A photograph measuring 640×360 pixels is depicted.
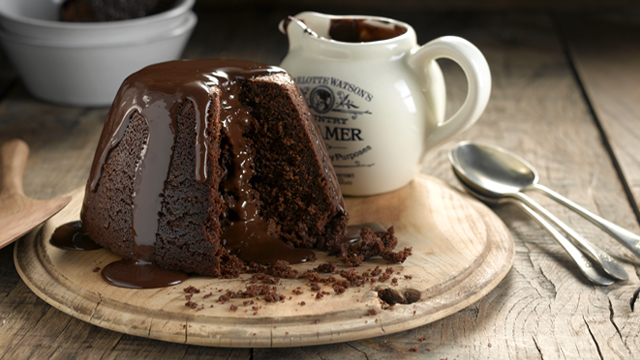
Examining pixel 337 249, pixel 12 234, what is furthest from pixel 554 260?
pixel 12 234

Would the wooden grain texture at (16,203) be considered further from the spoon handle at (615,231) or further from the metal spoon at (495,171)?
the spoon handle at (615,231)

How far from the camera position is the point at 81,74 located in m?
2.31

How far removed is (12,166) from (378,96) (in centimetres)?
99

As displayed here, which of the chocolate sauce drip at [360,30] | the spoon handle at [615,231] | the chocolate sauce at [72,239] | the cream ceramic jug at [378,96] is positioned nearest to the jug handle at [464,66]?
the cream ceramic jug at [378,96]

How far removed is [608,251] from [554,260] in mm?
153

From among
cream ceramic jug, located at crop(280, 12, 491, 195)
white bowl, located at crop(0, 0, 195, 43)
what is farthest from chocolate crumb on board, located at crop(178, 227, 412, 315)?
white bowl, located at crop(0, 0, 195, 43)

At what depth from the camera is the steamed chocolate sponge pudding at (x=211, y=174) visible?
122 cm

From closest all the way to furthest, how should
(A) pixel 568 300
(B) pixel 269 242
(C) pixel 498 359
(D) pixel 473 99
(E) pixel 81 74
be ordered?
1. (C) pixel 498 359
2. (A) pixel 568 300
3. (B) pixel 269 242
4. (D) pixel 473 99
5. (E) pixel 81 74

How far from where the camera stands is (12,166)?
165cm

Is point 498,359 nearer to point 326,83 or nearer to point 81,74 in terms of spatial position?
point 326,83

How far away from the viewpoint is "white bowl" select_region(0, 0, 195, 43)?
7.10 feet

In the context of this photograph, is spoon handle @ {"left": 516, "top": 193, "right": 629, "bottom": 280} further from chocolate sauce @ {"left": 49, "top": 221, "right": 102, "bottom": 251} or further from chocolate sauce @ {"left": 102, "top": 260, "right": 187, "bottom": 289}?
chocolate sauce @ {"left": 49, "top": 221, "right": 102, "bottom": 251}

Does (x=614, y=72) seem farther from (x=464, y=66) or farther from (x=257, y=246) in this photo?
(x=257, y=246)

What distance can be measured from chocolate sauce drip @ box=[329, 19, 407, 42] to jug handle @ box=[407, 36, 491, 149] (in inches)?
4.8
